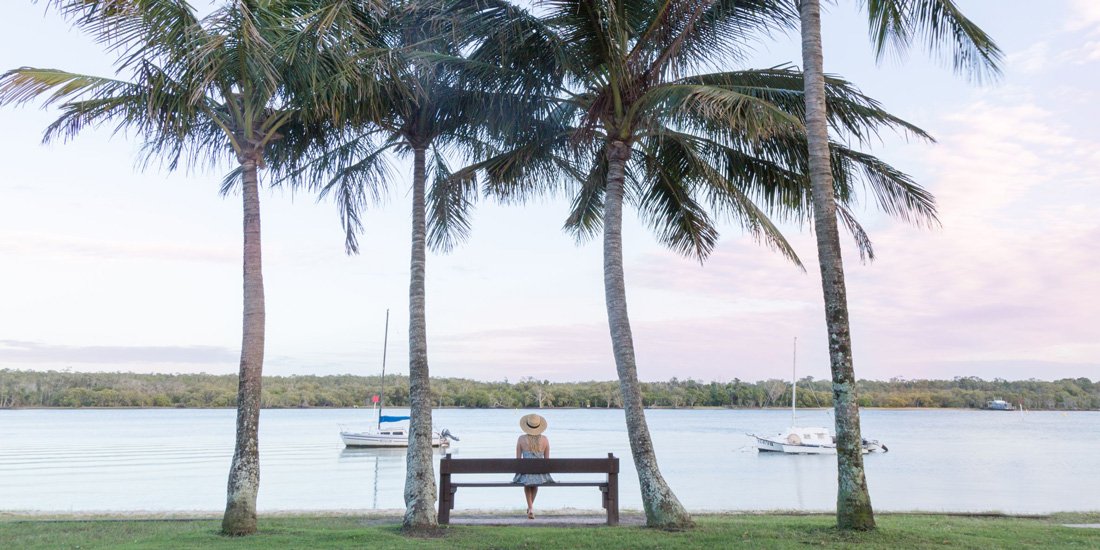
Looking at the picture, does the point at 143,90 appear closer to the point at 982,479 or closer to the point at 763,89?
the point at 763,89

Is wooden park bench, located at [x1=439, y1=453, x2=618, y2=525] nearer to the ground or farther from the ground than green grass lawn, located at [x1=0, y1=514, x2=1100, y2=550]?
farther from the ground

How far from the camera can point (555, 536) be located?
30.5 feet

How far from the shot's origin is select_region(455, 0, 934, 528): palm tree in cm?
1029

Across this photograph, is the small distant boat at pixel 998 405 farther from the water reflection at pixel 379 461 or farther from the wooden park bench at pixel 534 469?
the wooden park bench at pixel 534 469

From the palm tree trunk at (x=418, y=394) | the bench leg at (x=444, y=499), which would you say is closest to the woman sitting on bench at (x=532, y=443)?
the bench leg at (x=444, y=499)

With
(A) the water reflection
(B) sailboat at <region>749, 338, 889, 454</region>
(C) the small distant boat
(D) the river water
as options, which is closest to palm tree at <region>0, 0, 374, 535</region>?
(D) the river water

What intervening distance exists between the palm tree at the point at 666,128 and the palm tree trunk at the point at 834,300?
16.7 inches

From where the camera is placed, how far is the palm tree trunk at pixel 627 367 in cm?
1005

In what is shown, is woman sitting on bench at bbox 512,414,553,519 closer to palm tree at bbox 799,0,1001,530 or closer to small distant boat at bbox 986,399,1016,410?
palm tree at bbox 799,0,1001,530

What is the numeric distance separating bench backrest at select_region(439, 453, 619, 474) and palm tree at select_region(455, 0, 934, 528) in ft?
1.35

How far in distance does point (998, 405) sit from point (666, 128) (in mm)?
134801

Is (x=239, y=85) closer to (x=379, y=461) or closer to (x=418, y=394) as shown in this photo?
(x=418, y=394)

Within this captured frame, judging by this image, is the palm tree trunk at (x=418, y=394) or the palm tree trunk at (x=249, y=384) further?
the palm tree trunk at (x=418, y=394)

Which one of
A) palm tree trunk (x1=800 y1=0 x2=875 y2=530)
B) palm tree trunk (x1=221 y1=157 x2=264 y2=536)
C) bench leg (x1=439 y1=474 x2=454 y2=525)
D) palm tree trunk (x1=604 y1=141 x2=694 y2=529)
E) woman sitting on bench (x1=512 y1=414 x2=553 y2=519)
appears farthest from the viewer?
woman sitting on bench (x1=512 y1=414 x2=553 y2=519)
